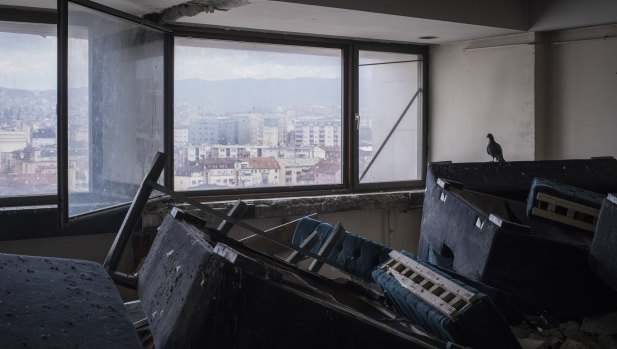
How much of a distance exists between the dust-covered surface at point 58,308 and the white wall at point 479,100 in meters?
3.85

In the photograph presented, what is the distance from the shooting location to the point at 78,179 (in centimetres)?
304

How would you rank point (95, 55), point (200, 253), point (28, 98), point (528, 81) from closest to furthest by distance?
point (200, 253)
point (95, 55)
point (28, 98)
point (528, 81)

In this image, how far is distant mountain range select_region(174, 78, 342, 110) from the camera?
4.18 metres

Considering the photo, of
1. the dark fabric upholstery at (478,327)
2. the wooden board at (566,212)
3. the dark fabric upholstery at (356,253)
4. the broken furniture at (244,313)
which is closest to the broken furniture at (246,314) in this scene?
the broken furniture at (244,313)

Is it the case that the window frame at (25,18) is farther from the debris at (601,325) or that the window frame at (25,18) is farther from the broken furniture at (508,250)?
the debris at (601,325)

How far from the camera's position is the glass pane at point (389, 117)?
4.91 meters

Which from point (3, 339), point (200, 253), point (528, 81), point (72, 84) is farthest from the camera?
point (528, 81)

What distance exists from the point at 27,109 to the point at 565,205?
2982 millimetres

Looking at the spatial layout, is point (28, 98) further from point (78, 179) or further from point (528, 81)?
point (528, 81)

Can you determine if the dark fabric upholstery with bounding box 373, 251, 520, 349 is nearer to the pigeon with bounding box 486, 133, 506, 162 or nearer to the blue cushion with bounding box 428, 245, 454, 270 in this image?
the blue cushion with bounding box 428, 245, 454, 270

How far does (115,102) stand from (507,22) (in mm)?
2759

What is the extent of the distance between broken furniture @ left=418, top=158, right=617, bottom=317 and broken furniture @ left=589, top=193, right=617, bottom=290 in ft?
0.51

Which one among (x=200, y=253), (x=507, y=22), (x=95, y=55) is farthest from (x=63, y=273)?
(x=507, y=22)

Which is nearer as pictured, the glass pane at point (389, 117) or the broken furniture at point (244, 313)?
the broken furniture at point (244, 313)
